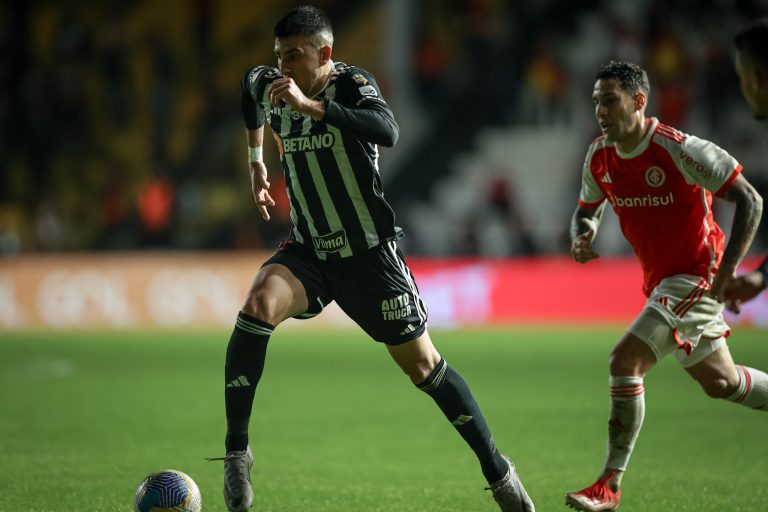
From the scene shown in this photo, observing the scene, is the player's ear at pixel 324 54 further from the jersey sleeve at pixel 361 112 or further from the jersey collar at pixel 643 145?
the jersey collar at pixel 643 145

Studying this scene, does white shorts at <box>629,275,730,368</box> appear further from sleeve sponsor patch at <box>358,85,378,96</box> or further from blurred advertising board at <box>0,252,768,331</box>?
blurred advertising board at <box>0,252,768,331</box>

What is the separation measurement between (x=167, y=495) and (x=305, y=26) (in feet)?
6.91

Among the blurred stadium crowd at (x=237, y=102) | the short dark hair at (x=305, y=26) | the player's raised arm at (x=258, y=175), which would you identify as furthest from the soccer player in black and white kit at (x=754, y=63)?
the blurred stadium crowd at (x=237, y=102)

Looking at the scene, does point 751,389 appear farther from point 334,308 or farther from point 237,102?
point 237,102

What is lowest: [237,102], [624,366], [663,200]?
[624,366]

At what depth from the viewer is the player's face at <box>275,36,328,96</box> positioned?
4.95 m

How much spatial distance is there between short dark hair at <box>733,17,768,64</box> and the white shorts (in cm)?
166

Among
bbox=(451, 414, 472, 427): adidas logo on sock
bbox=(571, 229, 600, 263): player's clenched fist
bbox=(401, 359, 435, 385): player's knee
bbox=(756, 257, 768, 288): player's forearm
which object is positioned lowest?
bbox=(451, 414, 472, 427): adidas logo on sock

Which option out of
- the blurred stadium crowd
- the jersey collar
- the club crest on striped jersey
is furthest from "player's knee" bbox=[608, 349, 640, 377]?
the blurred stadium crowd

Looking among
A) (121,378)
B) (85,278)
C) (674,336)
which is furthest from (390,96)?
(674,336)

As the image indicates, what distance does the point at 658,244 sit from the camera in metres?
5.54

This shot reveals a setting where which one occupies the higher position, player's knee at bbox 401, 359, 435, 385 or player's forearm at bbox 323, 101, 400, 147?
player's forearm at bbox 323, 101, 400, 147

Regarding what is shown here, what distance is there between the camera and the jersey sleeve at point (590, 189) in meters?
5.70

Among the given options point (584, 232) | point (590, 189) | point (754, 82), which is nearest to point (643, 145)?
point (590, 189)
